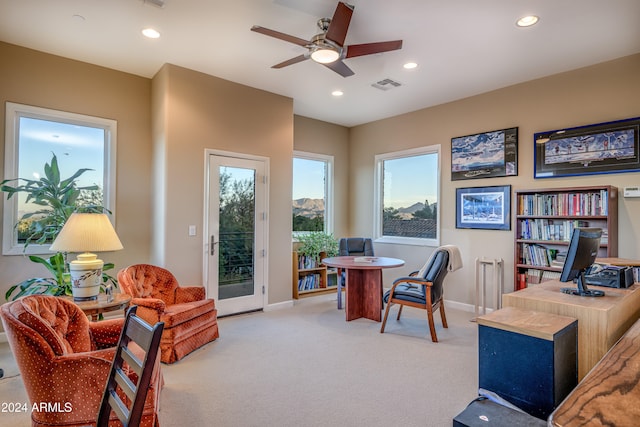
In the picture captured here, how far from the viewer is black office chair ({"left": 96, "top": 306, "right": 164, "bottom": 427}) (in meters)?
1.20

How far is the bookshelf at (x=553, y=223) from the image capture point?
3.61 meters

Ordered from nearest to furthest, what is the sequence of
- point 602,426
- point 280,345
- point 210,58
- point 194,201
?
point 602,426 → point 280,345 → point 210,58 → point 194,201

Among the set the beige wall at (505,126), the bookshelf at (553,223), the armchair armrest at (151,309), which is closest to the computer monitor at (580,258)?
the bookshelf at (553,223)

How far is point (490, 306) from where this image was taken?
15.4 ft

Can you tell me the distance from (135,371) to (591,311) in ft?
7.35

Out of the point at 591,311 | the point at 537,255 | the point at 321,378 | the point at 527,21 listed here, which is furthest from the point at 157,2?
the point at 537,255

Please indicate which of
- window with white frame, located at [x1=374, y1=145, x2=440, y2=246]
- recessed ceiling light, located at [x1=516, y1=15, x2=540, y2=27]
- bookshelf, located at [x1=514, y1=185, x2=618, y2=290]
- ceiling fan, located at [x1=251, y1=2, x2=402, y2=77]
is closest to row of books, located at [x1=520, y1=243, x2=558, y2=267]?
bookshelf, located at [x1=514, y1=185, x2=618, y2=290]

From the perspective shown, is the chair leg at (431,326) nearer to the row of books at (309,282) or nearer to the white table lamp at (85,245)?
the row of books at (309,282)

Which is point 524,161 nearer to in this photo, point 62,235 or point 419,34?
point 419,34

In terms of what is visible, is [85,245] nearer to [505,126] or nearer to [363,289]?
[363,289]

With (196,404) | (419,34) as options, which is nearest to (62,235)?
(196,404)

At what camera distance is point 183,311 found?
3.23 meters

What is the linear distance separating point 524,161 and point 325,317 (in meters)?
3.26

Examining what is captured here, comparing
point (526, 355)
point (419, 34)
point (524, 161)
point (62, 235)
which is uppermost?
point (419, 34)
